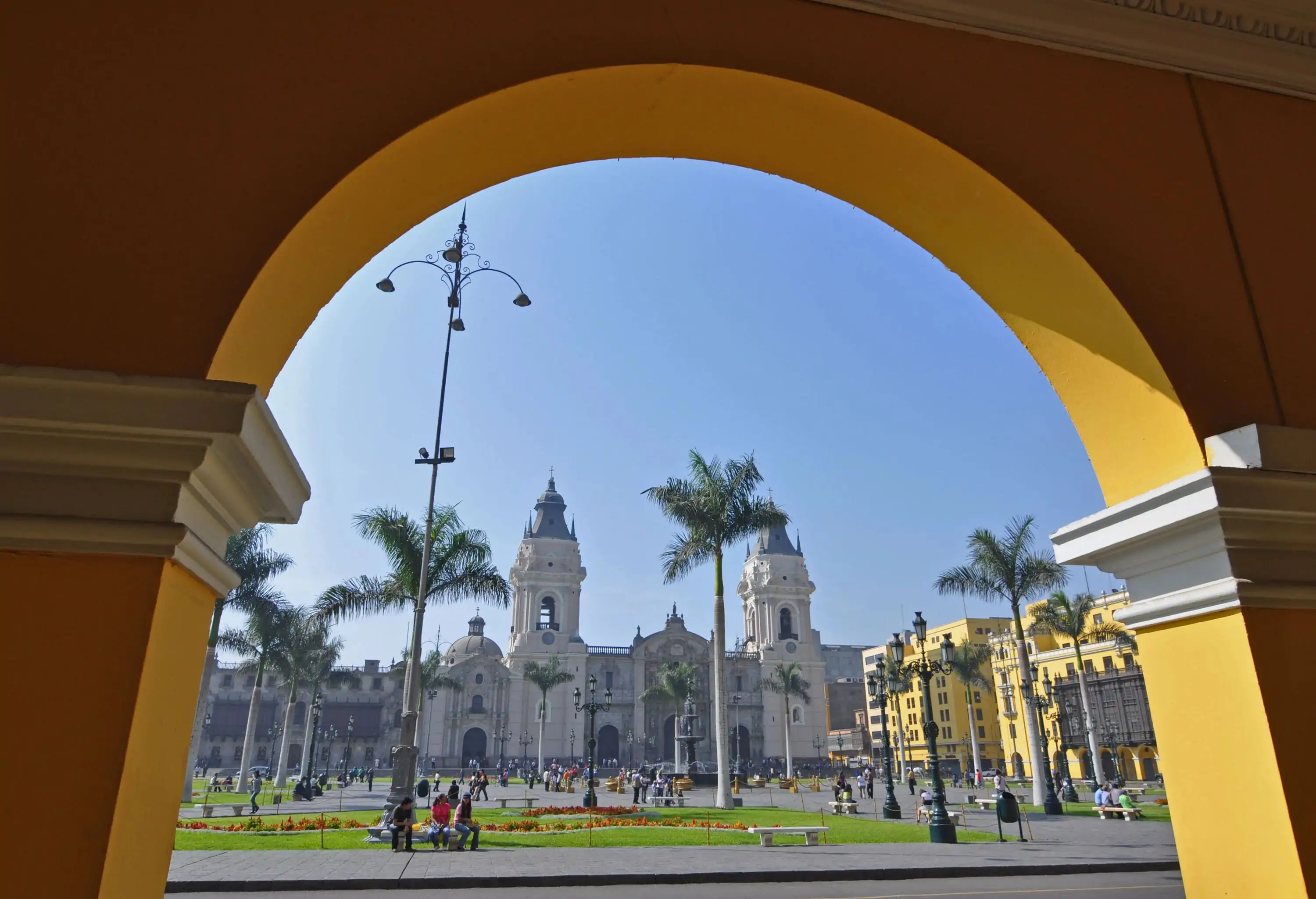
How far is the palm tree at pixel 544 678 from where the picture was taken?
53.1 m

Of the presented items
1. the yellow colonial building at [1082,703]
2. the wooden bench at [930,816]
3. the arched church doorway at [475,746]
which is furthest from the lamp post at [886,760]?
the arched church doorway at [475,746]

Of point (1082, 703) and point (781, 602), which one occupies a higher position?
point (781, 602)

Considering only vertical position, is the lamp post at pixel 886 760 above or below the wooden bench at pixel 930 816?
above

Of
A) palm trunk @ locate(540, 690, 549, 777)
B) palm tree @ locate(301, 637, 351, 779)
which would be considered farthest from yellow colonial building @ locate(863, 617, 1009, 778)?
palm tree @ locate(301, 637, 351, 779)

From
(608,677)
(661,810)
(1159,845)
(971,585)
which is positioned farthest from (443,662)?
(1159,845)

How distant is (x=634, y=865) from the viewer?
11094 mm

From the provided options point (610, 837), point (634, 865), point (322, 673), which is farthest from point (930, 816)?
point (322, 673)

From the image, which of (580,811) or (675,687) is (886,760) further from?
(675,687)

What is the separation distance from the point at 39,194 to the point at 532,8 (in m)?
1.39

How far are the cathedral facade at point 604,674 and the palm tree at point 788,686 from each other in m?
1.14

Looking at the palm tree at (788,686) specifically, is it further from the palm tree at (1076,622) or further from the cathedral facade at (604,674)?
the palm tree at (1076,622)

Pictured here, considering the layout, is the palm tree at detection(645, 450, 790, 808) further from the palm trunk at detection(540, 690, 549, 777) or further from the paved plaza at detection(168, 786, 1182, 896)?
the palm trunk at detection(540, 690, 549, 777)

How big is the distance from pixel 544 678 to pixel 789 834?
4089 centimetres

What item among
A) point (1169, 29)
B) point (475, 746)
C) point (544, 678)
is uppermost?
point (544, 678)
